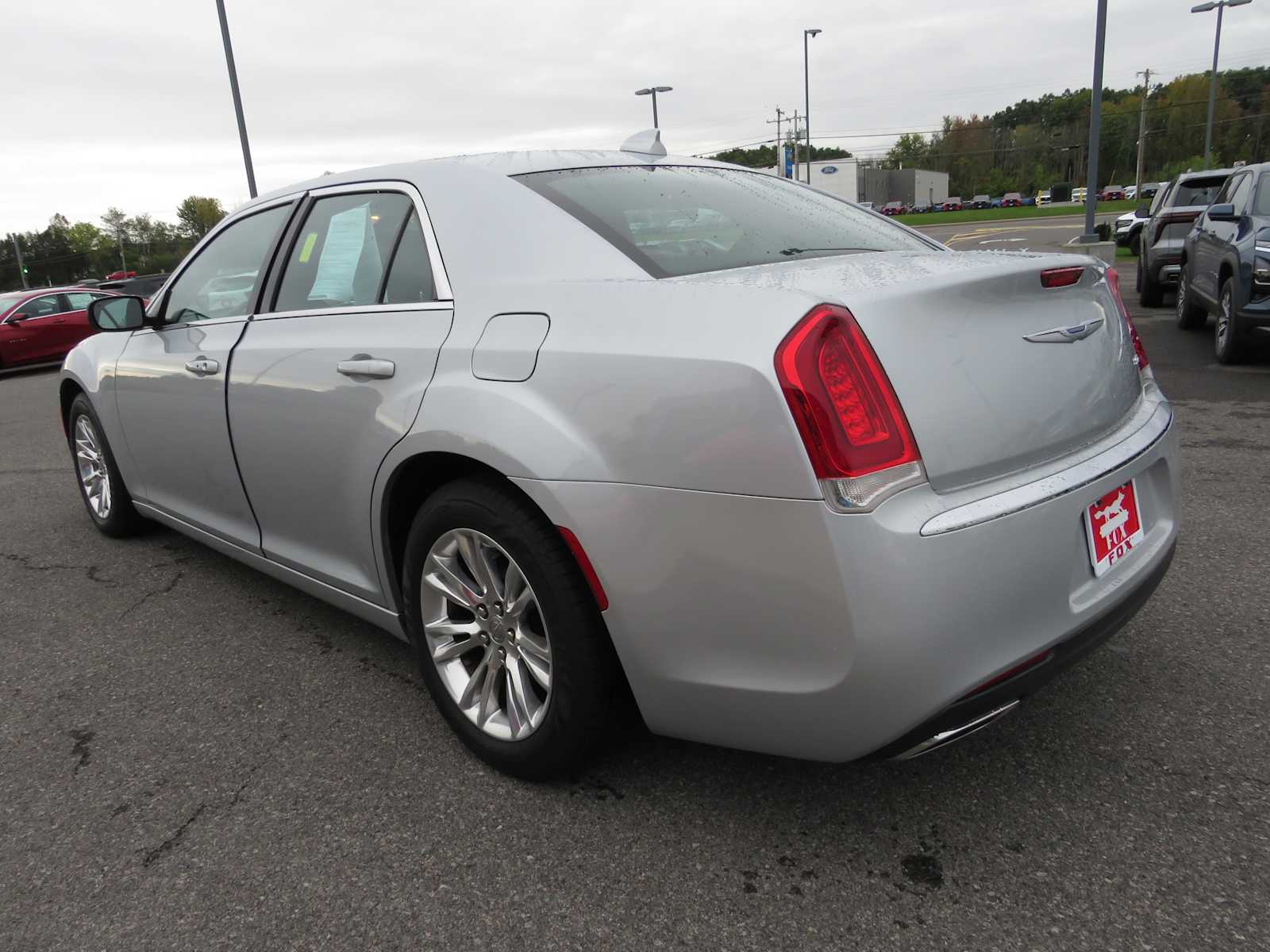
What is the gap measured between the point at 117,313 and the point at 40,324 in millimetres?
14583

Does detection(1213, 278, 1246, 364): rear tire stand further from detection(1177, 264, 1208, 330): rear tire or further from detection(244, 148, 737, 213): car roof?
detection(244, 148, 737, 213): car roof

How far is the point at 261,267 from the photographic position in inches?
128

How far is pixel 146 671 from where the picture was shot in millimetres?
3215

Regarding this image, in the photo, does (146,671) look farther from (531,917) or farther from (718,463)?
(718,463)

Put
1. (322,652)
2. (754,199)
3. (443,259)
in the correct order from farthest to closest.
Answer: (322,652) → (754,199) → (443,259)

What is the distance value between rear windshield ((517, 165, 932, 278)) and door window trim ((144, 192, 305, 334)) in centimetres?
110

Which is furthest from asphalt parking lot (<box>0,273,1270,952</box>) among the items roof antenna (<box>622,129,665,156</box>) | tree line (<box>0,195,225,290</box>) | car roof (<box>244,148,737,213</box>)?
tree line (<box>0,195,225,290</box>)

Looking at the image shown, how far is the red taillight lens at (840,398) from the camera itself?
1743 millimetres

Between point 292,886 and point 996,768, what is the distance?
A: 166 cm

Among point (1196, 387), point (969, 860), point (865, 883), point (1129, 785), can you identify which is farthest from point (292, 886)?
point (1196, 387)

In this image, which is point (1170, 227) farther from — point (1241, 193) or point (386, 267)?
point (386, 267)

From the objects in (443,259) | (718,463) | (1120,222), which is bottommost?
(1120,222)

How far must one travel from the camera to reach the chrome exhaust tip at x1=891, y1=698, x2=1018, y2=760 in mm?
1853

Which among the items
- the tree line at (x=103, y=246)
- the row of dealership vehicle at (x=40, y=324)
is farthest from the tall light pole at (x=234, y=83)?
the tree line at (x=103, y=246)
